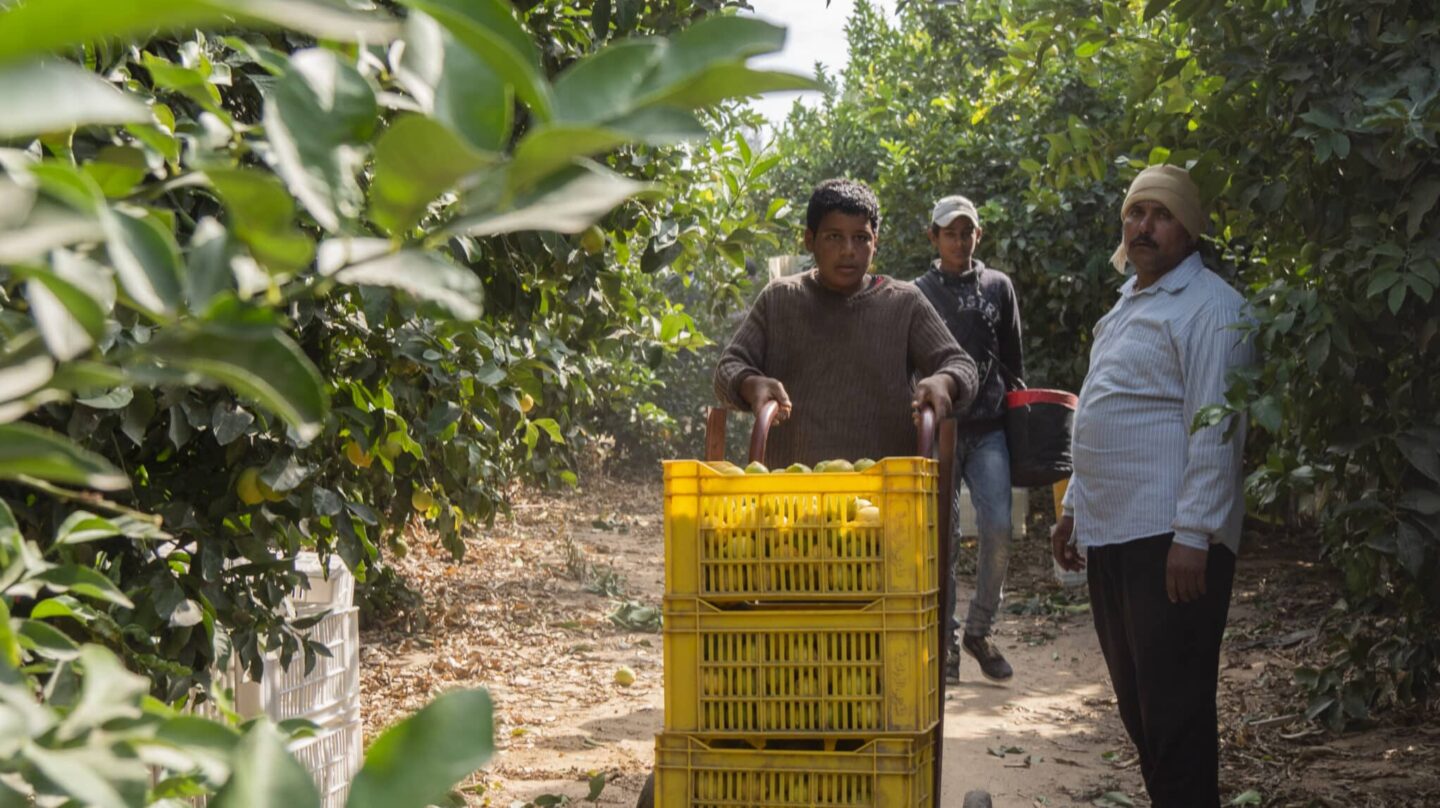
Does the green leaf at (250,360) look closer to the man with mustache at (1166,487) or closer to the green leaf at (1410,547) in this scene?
the man with mustache at (1166,487)

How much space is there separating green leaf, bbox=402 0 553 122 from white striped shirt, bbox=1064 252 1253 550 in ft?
10.0

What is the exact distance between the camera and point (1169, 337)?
349 centimetres

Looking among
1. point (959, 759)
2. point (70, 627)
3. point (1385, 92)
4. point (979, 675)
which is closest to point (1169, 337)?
point (1385, 92)

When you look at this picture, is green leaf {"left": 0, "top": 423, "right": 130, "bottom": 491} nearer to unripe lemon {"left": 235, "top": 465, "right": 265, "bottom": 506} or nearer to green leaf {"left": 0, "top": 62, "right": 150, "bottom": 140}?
green leaf {"left": 0, "top": 62, "right": 150, "bottom": 140}

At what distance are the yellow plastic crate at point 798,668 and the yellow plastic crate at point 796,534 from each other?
43 mm

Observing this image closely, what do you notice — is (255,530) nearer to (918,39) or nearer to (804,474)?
(804,474)

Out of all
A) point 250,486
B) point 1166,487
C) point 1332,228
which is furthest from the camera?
point 1166,487

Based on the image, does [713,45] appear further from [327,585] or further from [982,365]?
[982,365]

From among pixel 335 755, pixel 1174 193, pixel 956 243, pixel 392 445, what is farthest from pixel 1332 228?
pixel 335 755

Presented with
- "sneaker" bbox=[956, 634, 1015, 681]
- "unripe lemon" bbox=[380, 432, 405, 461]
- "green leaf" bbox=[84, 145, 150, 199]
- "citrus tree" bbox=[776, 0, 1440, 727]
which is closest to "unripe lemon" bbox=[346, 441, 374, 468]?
"unripe lemon" bbox=[380, 432, 405, 461]

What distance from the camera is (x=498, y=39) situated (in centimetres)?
44

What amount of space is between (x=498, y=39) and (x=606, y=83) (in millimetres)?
44

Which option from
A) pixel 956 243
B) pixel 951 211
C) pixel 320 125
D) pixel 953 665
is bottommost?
pixel 953 665

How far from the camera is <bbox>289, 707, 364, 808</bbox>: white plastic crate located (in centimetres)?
405
